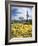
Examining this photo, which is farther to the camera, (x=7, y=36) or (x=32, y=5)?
(x=32, y=5)

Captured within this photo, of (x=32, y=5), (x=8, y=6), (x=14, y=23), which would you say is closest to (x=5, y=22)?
(x=14, y=23)

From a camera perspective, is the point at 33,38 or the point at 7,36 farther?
the point at 33,38

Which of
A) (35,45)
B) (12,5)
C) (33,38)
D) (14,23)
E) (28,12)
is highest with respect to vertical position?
(12,5)

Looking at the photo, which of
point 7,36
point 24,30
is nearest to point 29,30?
point 24,30

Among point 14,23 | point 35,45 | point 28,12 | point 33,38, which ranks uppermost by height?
point 28,12

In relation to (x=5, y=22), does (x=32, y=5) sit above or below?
above

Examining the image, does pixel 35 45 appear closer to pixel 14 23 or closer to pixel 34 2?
pixel 14 23
